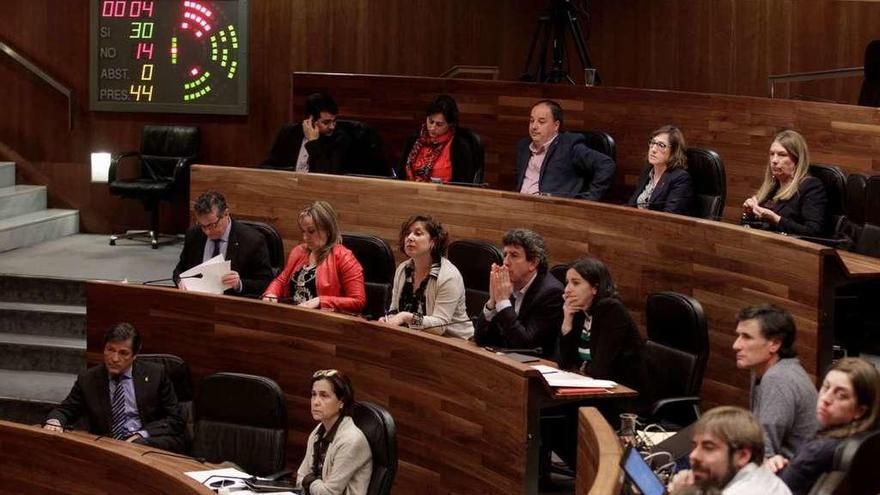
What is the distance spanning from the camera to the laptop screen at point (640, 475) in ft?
10.3

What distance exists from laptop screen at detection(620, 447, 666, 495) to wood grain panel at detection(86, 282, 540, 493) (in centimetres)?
127

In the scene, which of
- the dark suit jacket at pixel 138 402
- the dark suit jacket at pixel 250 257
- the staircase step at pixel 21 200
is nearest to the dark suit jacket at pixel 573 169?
the dark suit jacket at pixel 250 257

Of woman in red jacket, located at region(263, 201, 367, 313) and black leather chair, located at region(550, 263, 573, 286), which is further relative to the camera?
woman in red jacket, located at region(263, 201, 367, 313)

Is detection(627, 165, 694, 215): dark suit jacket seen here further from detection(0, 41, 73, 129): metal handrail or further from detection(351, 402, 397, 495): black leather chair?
detection(0, 41, 73, 129): metal handrail

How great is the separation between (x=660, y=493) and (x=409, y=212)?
11.9 ft

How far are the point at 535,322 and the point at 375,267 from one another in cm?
118

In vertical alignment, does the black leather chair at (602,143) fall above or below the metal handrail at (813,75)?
below

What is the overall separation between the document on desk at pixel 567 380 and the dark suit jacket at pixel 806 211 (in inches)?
50.3

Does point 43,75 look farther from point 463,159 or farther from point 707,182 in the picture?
point 707,182

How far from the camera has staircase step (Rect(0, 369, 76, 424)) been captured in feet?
21.9

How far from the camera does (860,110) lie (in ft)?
21.0

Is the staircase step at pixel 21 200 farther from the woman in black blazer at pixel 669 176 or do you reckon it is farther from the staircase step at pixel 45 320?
the woman in black blazer at pixel 669 176

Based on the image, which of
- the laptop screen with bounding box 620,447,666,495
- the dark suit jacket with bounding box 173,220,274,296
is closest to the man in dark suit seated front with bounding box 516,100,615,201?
the dark suit jacket with bounding box 173,220,274,296

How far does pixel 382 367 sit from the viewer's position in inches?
211
